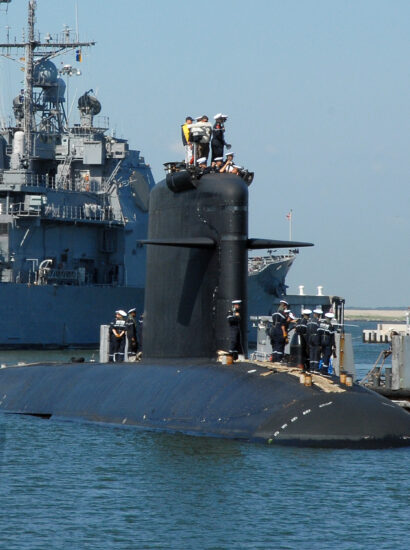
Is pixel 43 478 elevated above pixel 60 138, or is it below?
below

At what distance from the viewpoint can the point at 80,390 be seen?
2392 centimetres

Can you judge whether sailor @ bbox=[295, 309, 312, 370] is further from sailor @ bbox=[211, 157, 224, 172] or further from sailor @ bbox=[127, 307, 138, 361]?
sailor @ bbox=[127, 307, 138, 361]

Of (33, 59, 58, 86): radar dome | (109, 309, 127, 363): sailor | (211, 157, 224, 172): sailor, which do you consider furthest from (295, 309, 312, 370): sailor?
(33, 59, 58, 86): radar dome

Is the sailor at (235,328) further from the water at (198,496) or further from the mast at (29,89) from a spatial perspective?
the mast at (29,89)

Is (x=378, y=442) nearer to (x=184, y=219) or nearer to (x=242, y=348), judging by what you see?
(x=242, y=348)

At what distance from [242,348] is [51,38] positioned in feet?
164

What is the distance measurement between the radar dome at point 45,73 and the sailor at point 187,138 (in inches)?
1928

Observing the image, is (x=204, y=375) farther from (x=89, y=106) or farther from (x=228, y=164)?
(x=89, y=106)

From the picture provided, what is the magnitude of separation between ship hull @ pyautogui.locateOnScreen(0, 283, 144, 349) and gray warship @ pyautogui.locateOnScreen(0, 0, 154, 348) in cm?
6

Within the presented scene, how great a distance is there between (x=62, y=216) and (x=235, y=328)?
47421mm

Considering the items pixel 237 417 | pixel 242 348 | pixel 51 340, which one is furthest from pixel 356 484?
pixel 51 340

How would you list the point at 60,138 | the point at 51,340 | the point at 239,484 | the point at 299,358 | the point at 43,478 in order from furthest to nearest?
the point at 60,138
the point at 51,340
the point at 299,358
the point at 43,478
the point at 239,484

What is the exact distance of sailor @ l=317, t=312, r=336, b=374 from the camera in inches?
904

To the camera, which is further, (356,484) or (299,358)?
(299,358)
